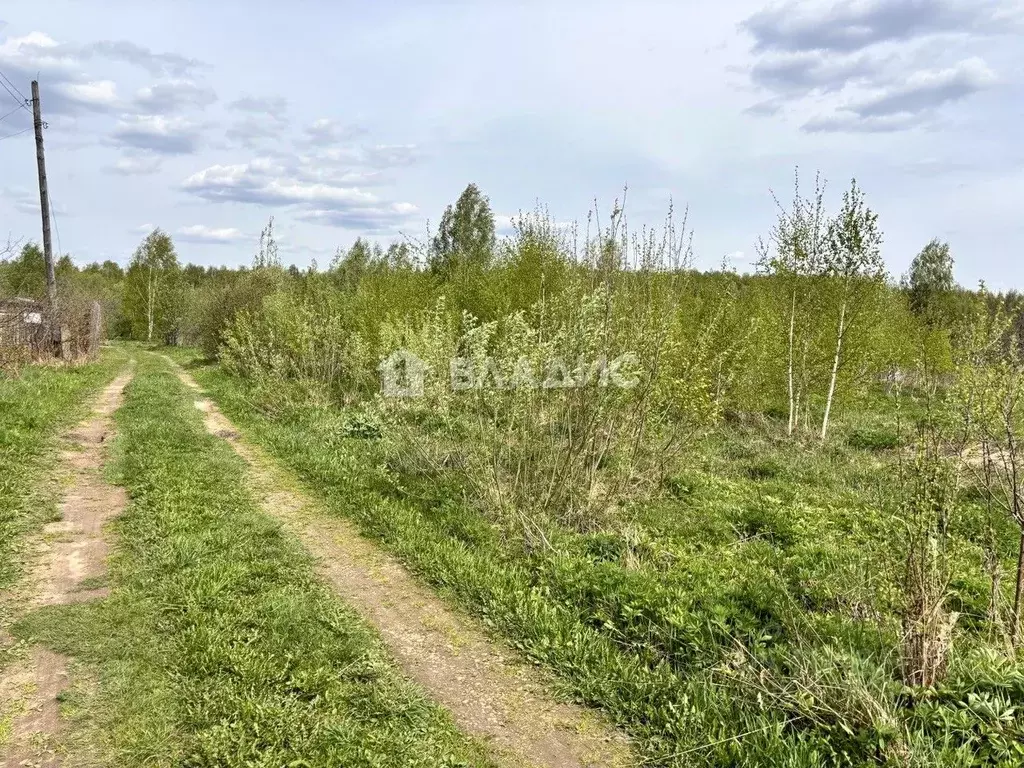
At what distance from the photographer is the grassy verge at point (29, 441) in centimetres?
582

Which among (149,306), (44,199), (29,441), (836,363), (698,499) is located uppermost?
(44,199)

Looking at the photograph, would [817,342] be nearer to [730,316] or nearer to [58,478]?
[730,316]

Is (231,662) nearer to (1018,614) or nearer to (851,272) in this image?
(1018,614)

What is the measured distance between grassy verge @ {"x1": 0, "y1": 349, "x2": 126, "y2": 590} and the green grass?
9.32 ft

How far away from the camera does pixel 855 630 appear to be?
423 cm

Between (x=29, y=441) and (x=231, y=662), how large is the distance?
6372 mm

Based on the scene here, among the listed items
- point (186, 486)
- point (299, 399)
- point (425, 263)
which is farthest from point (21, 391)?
point (425, 263)

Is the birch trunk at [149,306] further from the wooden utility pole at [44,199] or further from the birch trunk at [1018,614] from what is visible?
the birch trunk at [1018,614]

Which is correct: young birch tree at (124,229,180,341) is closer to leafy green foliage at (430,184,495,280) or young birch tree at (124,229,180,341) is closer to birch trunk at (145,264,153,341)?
birch trunk at (145,264,153,341)

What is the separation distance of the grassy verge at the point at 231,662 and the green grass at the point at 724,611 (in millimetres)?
1009

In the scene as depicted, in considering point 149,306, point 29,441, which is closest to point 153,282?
point 149,306

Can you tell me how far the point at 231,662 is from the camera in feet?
12.8

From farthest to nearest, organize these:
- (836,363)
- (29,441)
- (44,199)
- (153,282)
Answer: (153,282), (44,199), (836,363), (29,441)

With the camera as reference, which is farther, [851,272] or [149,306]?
[149,306]
